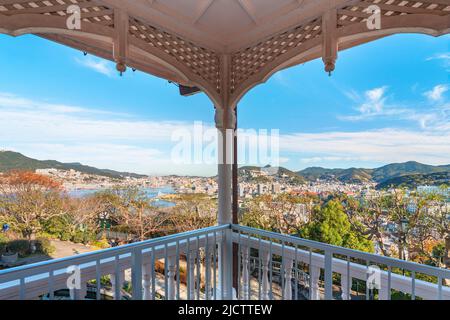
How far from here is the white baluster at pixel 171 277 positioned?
2.10m

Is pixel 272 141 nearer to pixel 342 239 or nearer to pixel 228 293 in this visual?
pixel 342 239

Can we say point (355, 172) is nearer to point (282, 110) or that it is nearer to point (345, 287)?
point (345, 287)

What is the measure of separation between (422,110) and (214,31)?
212 cm

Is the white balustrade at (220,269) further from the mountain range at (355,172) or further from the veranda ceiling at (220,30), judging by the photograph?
the veranda ceiling at (220,30)

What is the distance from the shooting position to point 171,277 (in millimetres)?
2113

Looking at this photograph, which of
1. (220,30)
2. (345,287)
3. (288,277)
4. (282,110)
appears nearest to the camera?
(345,287)

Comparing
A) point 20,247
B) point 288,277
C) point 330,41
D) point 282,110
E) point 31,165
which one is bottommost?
point 288,277

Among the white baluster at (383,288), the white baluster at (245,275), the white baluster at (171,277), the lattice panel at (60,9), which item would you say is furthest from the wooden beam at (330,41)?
the white baluster at (171,277)

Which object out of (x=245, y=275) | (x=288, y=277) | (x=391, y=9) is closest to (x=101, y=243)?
(x=245, y=275)

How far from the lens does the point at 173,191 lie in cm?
309

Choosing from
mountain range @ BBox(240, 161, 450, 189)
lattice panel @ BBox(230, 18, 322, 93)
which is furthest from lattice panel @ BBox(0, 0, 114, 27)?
mountain range @ BBox(240, 161, 450, 189)

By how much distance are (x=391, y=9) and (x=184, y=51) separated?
5.87ft
